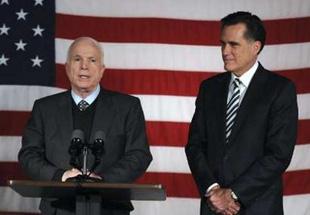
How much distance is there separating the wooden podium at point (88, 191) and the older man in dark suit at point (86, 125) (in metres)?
0.33

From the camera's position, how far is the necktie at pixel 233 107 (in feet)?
14.1

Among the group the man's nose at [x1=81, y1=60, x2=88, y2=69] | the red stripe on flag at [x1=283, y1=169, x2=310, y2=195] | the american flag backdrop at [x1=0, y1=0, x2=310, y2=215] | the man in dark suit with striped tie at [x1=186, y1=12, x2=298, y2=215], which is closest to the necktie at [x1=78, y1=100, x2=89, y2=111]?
the man's nose at [x1=81, y1=60, x2=88, y2=69]

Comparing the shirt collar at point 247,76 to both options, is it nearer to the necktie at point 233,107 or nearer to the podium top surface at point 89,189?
the necktie at point 233,107

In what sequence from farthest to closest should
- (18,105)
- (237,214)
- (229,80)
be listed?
(18,105)
(229,80)
(237,214)

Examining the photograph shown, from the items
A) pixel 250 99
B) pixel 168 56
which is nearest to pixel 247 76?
pixel 250 99

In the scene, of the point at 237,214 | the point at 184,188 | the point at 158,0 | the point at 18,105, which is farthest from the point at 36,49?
the point at 237,214

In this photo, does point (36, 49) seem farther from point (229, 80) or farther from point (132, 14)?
point (229, 80)

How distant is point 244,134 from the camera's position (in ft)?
13.8

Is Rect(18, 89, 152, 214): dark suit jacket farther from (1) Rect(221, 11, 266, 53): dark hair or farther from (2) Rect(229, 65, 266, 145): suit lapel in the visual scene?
(1) Rect(221, 11, 266, 53): dark hair

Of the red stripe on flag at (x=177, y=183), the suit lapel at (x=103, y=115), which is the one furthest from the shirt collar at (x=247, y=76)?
the red stripe on flag at (x=177, y=183)

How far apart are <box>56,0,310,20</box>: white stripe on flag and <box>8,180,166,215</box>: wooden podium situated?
1.90 metres

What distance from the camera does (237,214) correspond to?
4.15 metres

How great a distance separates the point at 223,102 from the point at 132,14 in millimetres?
1446

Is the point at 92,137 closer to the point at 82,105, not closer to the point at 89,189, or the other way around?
the point at 82,105
